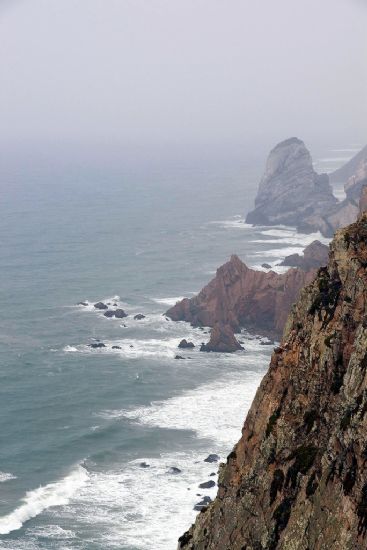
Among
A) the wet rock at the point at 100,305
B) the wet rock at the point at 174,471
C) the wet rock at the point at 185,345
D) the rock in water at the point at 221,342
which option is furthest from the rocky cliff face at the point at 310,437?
the wet rock at the point at 100,305

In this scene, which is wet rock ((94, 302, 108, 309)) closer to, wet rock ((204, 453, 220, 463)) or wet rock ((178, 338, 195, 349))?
wet rock ((178, 338, 195, 349))

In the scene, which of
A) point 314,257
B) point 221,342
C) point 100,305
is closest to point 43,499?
point 221,342

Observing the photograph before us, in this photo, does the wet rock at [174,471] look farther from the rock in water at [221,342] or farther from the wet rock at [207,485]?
the rock in water at [221,342]

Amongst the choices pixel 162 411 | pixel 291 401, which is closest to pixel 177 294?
pixel 162 411

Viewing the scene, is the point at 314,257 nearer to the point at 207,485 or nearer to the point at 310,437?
the point at 207,485

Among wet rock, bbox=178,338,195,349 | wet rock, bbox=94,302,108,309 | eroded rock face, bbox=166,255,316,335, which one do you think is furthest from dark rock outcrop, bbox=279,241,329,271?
wet rock, bbox=178,338,195,349

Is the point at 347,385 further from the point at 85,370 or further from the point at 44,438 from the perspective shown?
the point at 85,370
